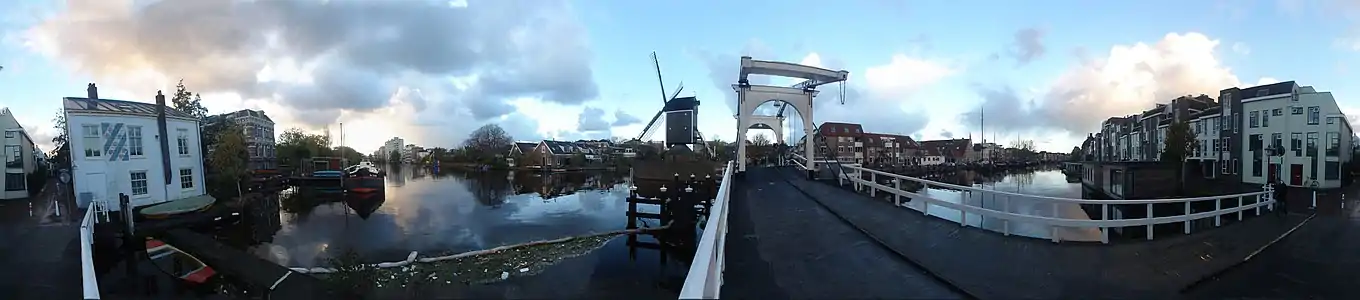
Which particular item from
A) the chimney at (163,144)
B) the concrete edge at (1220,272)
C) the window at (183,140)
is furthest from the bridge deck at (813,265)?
the window at (183,140)

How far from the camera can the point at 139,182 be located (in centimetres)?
1986

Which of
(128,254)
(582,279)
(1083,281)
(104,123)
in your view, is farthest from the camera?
(104,123)

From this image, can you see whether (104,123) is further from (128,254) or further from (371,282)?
(371,282)

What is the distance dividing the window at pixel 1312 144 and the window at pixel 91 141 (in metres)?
52.2

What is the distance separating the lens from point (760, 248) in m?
6.18

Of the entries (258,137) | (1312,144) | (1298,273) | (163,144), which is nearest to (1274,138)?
(1312,144)

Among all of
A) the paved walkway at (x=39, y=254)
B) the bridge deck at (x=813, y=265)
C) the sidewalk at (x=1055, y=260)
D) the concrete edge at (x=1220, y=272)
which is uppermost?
the bridge deck at (x=813, y=265)

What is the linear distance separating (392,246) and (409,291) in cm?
798

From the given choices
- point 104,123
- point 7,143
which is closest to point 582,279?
point 104,123

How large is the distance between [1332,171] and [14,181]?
58909mm

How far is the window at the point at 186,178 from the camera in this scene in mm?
21953

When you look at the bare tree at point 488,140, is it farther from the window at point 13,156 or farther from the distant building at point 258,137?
the window at point 13,156

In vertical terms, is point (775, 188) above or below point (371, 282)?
above

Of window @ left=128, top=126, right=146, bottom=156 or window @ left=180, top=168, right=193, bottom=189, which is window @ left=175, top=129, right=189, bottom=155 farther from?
window @ left=128, top=126, right=146, bottom=156
